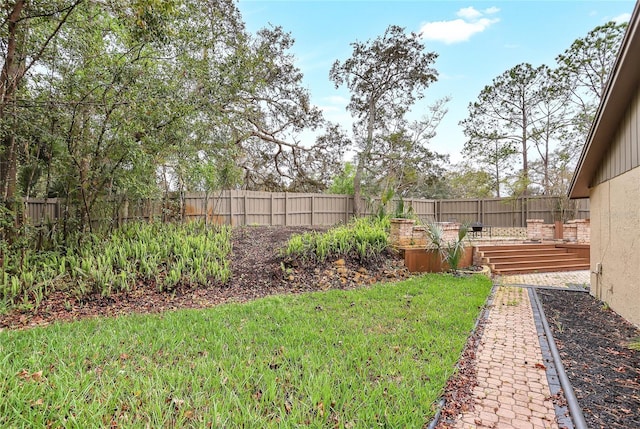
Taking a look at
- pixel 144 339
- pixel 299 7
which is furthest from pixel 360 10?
pixel 144 339

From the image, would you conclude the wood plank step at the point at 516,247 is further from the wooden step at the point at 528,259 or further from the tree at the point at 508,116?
the tree at the point at 508,116

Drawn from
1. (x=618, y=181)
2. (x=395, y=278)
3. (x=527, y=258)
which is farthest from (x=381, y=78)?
(x=618, y=181)

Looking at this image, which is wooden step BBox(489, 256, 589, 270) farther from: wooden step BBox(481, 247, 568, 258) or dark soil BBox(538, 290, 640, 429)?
dark soil BBox(538, 290, 640, 429)

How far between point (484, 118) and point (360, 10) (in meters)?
12.2

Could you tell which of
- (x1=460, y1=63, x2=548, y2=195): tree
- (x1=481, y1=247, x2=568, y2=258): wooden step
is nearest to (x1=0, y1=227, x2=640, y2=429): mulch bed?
(x1=481, y1=247, x2=568, y2=258): wooden step

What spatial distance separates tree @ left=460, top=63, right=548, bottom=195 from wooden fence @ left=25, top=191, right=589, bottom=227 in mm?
1750

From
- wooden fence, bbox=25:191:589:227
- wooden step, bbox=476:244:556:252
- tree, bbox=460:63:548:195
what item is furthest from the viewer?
tree, bbox=460:63:548:195

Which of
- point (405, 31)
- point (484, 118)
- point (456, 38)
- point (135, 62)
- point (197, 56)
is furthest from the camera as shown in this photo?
point (484, 118)

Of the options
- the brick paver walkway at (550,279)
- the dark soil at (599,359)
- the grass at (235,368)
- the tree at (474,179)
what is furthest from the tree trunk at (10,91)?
the tree at (474,179)

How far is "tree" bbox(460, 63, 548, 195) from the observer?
15.6 metres

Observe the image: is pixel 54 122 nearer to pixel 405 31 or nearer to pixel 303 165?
pixel 303 165

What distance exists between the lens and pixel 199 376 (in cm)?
238

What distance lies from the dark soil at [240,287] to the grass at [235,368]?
659mm

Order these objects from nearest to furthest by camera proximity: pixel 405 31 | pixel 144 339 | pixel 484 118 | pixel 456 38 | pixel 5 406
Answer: pixel 5 406 → pixel 144 339 → pixel 456 38 → pixel 405 31 → pixel 484 118
